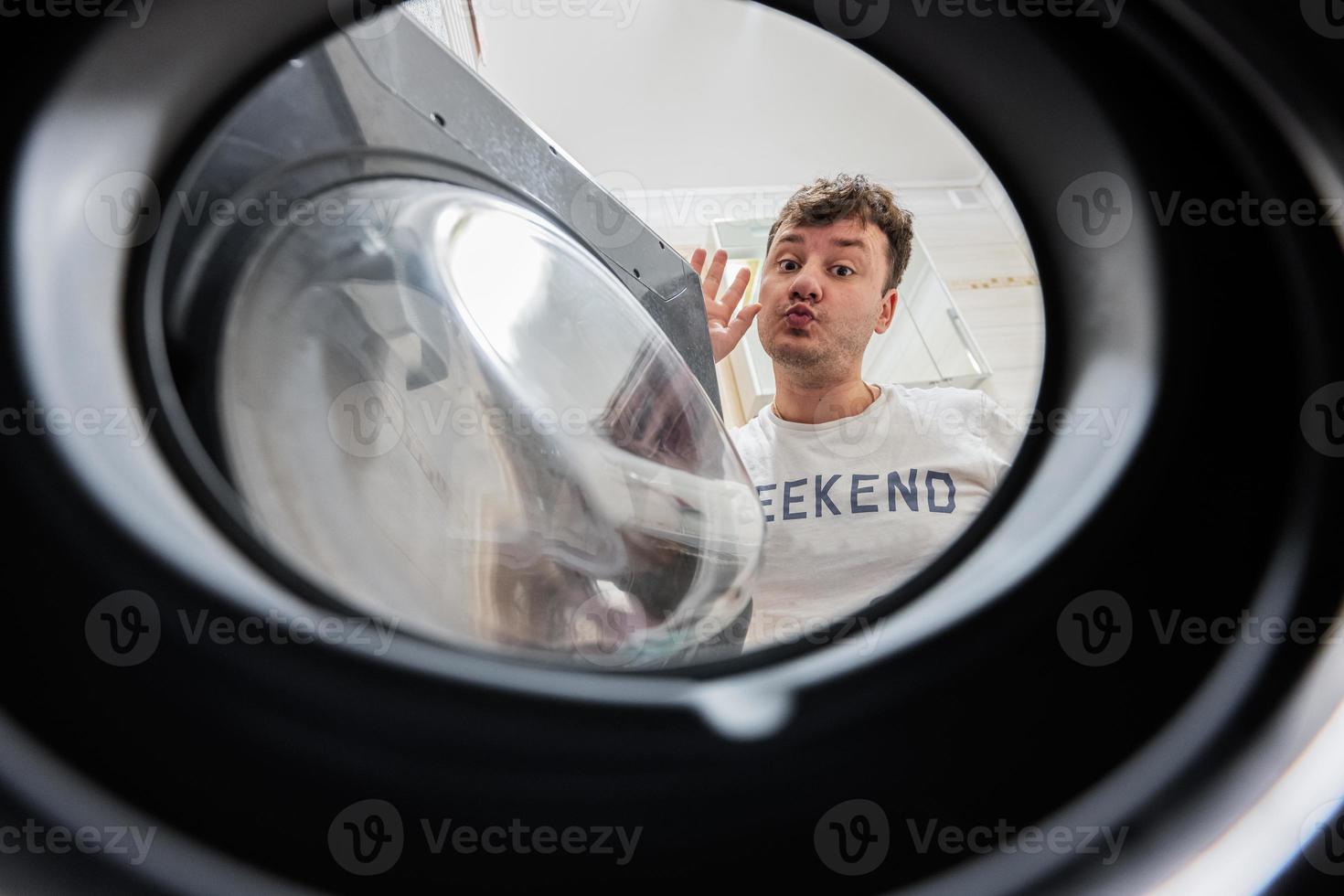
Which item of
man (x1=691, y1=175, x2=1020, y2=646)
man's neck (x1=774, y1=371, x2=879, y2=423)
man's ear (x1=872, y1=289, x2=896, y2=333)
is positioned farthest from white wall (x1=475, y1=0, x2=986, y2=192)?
man's neck (x1=774, y1=371, x2=879, y2=423)

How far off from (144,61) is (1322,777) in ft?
1.27

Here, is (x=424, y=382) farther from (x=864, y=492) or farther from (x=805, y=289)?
(x=805, y=289)

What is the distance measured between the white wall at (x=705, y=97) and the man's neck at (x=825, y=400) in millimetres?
1033

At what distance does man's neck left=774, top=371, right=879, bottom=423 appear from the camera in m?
Result: 1.31

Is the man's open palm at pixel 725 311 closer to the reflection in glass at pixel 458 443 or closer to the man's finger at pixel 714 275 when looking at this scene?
the man's finger at pixel 714 275

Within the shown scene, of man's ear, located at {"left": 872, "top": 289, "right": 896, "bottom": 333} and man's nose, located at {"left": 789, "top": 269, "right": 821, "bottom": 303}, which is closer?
man's nose, located at {"left": 789, "top": 269, "right": 821, "bottom": 303}

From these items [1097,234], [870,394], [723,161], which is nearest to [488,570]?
[1097,234]

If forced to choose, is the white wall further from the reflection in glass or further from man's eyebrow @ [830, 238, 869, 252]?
the reflection in glass

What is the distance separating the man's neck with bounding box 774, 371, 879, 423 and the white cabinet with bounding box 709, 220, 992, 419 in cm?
67

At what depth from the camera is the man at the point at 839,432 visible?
111 cm

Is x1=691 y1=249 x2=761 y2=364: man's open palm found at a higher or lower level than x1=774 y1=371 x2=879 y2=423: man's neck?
higher

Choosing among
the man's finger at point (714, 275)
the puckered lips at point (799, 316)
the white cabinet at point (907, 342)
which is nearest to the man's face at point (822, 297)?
the puckered lips at point (799, 316)

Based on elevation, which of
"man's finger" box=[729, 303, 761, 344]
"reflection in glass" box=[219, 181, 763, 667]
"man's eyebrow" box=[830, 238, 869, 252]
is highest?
"man's eyebrow" box=[830, 238, 869, 252]

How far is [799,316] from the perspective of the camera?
4.18 feet
